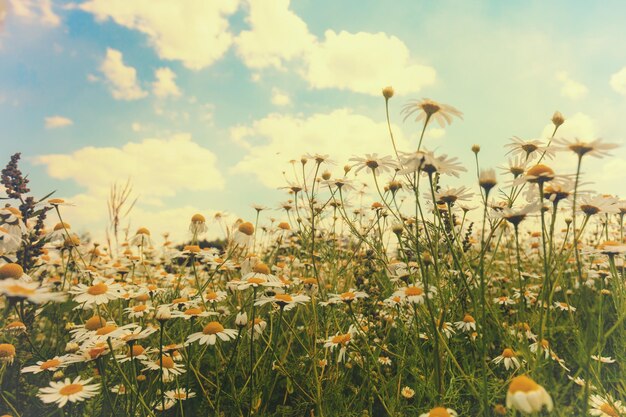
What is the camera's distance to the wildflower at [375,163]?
2449 millimetres

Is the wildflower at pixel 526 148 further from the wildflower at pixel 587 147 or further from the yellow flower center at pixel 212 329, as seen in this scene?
the yellow flower center at pixel 212 329

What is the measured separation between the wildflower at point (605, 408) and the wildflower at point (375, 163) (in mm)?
1548

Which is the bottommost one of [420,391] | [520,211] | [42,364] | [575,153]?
[420,391]

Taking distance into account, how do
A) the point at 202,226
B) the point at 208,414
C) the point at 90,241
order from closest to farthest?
the point at 208,414 → the point at 202,226 → the point at 90,241

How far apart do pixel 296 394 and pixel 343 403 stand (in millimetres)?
445

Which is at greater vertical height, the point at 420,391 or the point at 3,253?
the point at 3,253

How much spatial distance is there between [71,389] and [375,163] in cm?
196

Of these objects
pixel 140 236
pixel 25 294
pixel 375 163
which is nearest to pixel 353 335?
pixel 375 163

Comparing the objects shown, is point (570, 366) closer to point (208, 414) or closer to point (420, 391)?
point (420, 391)

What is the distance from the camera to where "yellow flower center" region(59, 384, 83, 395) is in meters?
1.70

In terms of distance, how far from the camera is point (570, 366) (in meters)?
2.92

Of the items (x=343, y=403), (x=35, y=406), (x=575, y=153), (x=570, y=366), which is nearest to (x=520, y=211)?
(x=575, y=153)

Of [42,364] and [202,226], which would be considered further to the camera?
[202,226]

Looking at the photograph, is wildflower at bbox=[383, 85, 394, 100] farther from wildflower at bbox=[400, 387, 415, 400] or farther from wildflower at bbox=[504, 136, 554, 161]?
wildflower at bbox=[400, 387, 415, 400]
